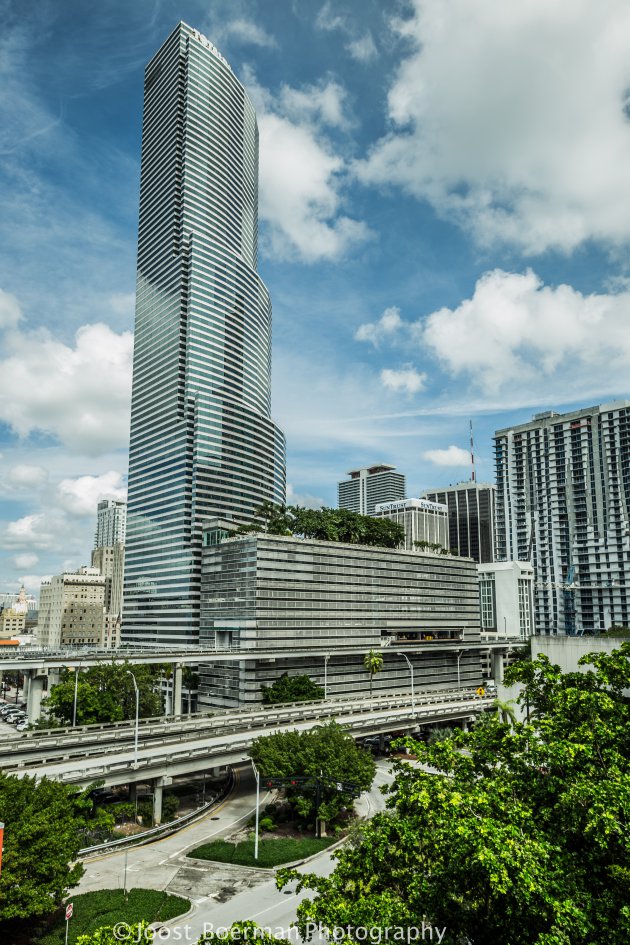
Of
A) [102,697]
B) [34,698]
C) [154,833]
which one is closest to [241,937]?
[154,833]

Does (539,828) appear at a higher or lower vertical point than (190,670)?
higher

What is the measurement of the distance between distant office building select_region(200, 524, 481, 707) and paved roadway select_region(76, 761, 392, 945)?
6234 centimetres

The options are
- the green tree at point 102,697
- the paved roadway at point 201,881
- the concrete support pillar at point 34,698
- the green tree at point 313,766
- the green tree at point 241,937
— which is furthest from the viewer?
the concrete support pillar at point 34,698

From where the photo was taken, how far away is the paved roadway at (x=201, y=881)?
136 ft

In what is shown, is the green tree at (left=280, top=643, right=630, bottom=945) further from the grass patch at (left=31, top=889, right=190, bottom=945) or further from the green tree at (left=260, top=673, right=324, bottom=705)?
the green tree at (left=260, top=673, right=324, bottom=705)

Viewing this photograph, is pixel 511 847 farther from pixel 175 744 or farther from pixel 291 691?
pixel 291 691

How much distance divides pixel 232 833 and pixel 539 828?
147 ft

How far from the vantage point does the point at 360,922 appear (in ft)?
71.2

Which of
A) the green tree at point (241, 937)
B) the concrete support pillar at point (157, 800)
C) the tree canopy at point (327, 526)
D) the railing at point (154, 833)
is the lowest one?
the railing at point (154, 833)

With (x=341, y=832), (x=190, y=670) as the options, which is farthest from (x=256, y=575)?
(x=341, y=832)

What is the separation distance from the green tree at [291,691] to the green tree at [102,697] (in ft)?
86.0

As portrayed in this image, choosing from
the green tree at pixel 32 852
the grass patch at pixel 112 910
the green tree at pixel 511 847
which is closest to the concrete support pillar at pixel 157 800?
the grass patch at pixel 112 910

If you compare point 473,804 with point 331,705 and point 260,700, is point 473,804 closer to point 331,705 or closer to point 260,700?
point 331,705

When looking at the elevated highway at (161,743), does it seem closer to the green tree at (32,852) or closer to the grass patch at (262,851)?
the grass patch at (262,851)
